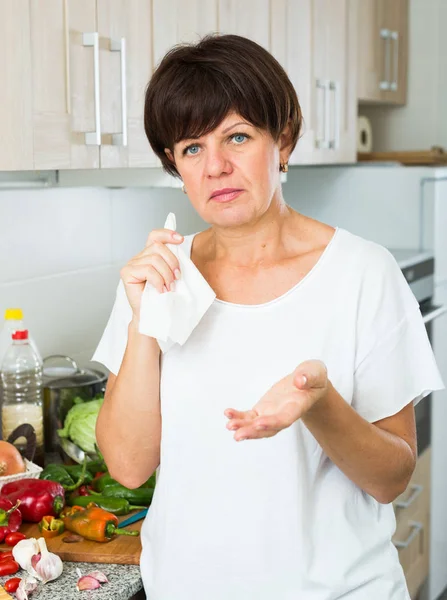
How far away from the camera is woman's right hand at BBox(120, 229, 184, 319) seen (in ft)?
4.09

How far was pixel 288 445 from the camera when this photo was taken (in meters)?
1.27

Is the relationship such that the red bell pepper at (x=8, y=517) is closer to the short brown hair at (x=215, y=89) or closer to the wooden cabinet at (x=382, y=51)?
the short brown hair at (x=215, y=89)

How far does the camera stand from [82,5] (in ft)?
5.32

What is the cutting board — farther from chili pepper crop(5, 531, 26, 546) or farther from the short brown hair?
the short brown hair

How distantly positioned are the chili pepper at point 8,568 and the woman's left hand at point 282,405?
0.59 metres

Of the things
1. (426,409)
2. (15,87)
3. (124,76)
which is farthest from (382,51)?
(15,87)

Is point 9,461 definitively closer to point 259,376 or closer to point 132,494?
point 132,494

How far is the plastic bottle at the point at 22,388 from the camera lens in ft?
6.09

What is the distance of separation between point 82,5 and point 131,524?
3.09 feet

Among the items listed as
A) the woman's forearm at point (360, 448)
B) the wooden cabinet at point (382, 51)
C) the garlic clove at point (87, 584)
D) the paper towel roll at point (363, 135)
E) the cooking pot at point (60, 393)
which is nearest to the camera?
the woman's forearm at point (360, 448)

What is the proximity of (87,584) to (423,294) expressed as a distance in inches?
72.5

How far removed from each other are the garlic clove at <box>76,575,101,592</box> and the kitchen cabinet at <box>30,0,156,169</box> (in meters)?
0.69

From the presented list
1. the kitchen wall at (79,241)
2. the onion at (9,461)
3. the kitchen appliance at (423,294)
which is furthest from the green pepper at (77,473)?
the kitchen appliance at (423,294)

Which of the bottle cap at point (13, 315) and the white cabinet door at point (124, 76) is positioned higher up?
the white cabinet door at point (124, 76)
